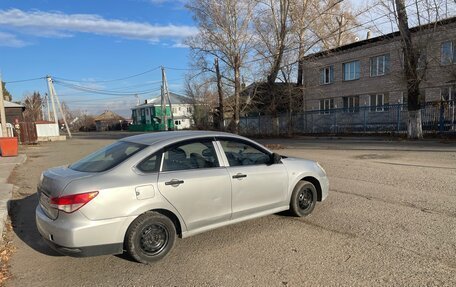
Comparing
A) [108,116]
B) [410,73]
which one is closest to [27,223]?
[410,73]

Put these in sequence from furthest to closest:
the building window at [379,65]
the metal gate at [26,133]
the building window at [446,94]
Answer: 1. the metal gate at [26,133]
2. the building window at [379,65]
3. the building window at [446,94]

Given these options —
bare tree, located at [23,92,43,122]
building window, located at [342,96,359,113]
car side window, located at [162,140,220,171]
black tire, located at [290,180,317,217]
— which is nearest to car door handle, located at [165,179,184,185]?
car side window, located at [162,140,220,171]

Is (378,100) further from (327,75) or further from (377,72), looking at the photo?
(327,75)

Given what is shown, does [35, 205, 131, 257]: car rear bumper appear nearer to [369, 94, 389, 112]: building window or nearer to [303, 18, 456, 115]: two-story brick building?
[303, 18, 456, 115]: two-story brick building

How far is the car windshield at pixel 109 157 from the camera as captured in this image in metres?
4.50

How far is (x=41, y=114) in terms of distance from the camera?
9769 centimetres

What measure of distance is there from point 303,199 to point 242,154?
4.52 feet

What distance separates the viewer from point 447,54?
21906 mm

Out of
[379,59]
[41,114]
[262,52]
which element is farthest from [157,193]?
[41,114]

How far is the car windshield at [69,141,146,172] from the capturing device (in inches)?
177

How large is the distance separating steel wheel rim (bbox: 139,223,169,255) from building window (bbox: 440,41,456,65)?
21.3m

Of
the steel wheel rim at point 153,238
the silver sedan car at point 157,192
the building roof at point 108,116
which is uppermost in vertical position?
the building roof at point 108,116

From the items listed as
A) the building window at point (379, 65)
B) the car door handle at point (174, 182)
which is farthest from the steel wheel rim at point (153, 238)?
the building window at point (379, 65)

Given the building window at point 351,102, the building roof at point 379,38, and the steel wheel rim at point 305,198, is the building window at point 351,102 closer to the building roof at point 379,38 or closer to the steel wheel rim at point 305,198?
the building roof at point 379,38
